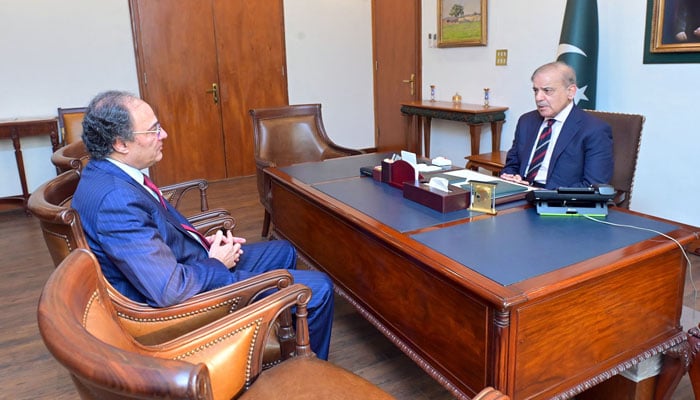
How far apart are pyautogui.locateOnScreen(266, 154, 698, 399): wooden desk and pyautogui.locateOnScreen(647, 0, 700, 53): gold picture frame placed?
205 cm

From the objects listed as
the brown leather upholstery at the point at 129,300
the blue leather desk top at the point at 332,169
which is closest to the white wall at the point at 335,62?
the blue leather desk top at the point at 332,169

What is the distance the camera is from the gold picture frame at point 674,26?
314cm

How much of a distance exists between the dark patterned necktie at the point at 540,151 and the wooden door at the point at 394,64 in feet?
9.88

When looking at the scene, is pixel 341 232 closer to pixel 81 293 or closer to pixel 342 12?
pixel 81 293

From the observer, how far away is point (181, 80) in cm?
558

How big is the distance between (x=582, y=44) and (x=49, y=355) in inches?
148

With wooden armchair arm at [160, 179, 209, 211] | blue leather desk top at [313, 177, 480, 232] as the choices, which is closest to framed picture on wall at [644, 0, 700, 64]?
blue leather desk top at [313, 177, 480, 232]

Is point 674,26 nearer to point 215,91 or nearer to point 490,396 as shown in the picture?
point 490,396

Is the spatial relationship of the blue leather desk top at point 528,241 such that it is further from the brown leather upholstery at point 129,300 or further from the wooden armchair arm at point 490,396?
the brown leather upholstery at point 129,300

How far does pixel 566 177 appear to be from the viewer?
2.46 m

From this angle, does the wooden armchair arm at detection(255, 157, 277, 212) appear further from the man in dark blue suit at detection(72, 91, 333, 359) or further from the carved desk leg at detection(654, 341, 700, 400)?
the carved desk leg at detection(654, 341, 700, 400)

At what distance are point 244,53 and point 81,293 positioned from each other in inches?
205

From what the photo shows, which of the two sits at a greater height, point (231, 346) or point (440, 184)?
point (440, 184)

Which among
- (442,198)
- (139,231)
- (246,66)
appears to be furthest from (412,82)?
(139,231)
